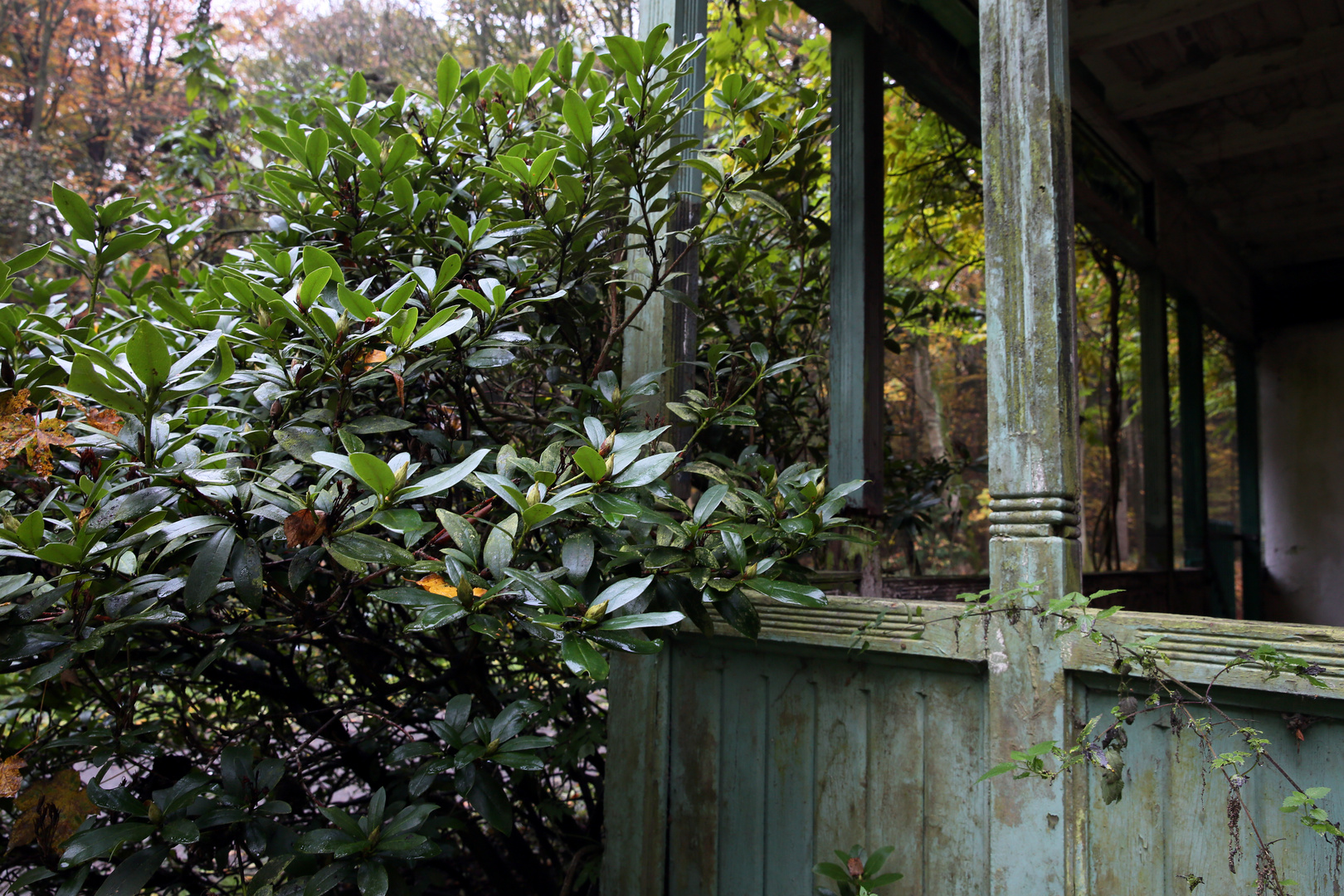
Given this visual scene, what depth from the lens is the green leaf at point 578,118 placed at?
1.32m

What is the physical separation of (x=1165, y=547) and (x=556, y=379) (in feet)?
10.1

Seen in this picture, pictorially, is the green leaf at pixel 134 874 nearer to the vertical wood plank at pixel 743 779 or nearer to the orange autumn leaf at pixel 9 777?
the orange autumn leaf at pixel 9 777

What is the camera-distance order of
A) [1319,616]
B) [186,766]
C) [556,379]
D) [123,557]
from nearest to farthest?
[123,557] < [186,766] < [556,379] < [1319,616]

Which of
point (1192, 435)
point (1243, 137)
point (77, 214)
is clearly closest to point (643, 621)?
point (77, 214)

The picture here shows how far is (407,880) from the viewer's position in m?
1.83

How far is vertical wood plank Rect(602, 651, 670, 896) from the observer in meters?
1.65

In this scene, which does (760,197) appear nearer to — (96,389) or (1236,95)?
(96,389)

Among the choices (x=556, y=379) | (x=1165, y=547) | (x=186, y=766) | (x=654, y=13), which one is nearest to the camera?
(x=186, y=766)

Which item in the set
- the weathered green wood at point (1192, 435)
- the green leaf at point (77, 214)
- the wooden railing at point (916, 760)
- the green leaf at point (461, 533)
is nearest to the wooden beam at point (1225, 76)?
the weathered green wood at point (1192, 435)

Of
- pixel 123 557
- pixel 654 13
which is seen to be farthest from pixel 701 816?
pixel 654 13

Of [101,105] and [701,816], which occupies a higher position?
[101,105]

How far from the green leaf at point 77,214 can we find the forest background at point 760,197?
1.88 ft

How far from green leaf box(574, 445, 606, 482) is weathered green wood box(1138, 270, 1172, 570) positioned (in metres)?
3.33

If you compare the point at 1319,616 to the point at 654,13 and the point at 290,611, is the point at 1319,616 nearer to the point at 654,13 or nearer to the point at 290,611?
the point at 654,13
